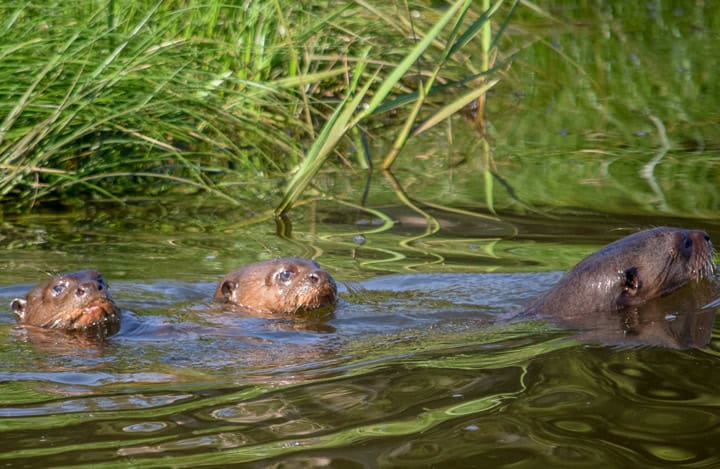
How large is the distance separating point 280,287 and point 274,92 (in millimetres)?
2502

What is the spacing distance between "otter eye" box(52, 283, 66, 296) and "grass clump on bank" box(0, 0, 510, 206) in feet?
5.48

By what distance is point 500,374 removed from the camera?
403cm

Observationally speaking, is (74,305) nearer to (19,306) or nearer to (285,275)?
(19,306)

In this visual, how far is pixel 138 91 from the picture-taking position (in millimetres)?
7445

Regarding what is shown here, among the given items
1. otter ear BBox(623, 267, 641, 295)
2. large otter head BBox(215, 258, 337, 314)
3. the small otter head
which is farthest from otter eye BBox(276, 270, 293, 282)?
otter ear BBox(623, 267, 641, 295)

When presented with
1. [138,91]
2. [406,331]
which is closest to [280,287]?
[406,331]

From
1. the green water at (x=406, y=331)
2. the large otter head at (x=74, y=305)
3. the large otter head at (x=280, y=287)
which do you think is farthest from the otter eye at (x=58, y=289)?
the large otter head at (x=280, y=287)

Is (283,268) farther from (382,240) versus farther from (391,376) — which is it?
(391,376)

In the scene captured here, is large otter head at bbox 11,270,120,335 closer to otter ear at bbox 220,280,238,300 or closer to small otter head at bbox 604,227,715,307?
otter ear at bbox 220,280,238,300

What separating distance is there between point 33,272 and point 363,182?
2.82 m

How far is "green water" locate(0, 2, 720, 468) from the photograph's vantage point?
133 inches

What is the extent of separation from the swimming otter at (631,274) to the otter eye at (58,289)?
→ 2.23m

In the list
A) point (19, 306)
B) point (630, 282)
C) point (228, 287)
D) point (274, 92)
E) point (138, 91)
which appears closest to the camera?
point (630, 282)

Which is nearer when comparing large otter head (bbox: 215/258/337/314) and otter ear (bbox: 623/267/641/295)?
otter ear (bbox: 623/267/641/295)
